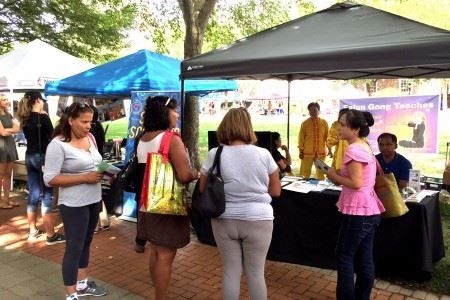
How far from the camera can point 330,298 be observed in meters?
3.56

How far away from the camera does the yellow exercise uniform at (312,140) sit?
23.8 feet

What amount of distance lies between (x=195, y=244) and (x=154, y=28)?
9755 millimetres

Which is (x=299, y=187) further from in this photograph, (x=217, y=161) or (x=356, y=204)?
(x=217, y=161)

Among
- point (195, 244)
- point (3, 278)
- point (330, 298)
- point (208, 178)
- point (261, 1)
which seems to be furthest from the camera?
point (261, 1)

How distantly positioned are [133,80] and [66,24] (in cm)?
1113

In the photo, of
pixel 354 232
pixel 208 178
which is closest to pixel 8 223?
pixel 208 178

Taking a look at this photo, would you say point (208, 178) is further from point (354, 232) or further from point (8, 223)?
point (8, 223)

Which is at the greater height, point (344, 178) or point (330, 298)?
point (344, 178)

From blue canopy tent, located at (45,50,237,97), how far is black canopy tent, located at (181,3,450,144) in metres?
1.60

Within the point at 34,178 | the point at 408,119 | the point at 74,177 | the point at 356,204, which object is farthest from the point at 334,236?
the point at 408,119

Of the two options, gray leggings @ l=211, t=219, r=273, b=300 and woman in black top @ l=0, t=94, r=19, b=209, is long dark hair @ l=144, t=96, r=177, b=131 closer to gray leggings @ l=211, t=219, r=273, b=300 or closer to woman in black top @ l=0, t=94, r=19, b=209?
gray leggings @ l=211, t=219, r=273, b=300

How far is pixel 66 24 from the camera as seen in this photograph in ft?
50.5

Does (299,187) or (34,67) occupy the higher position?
(34,67)

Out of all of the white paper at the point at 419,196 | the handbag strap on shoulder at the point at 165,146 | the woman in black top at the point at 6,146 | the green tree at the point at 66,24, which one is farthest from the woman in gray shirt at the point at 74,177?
the green tree at the point at 66,24
